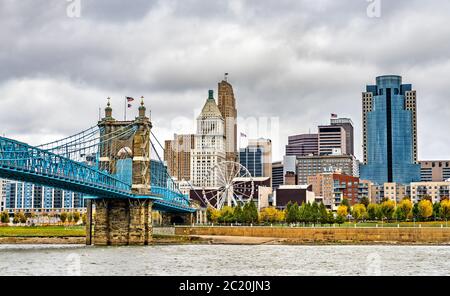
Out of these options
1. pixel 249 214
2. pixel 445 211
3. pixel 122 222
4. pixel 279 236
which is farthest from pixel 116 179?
pixel 445 211

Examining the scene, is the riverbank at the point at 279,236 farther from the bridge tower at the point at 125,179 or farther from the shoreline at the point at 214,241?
the bridge tower at the point at 125,179

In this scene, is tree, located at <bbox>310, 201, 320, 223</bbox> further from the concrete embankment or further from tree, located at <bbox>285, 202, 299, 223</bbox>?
the concrete embankment

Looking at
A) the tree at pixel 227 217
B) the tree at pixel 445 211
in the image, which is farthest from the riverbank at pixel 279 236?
the tree at pixel 445 211

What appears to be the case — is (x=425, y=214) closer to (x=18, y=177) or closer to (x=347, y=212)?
(x=347, y=212)

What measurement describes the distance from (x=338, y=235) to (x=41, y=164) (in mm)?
46267

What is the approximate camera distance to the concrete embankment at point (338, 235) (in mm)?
109000

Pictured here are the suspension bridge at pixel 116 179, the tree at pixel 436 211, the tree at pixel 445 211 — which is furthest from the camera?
the tree at pixel 436 211

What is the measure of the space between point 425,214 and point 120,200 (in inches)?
2276

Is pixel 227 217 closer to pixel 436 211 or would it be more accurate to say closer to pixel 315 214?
pixel 315 214

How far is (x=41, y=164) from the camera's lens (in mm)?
87688

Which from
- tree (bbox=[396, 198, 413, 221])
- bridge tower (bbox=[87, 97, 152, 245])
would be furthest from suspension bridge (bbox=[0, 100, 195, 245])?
tree (bbox=[396, 198, 413, 221])

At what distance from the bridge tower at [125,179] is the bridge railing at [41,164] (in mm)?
2885

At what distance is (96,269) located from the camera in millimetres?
66938
